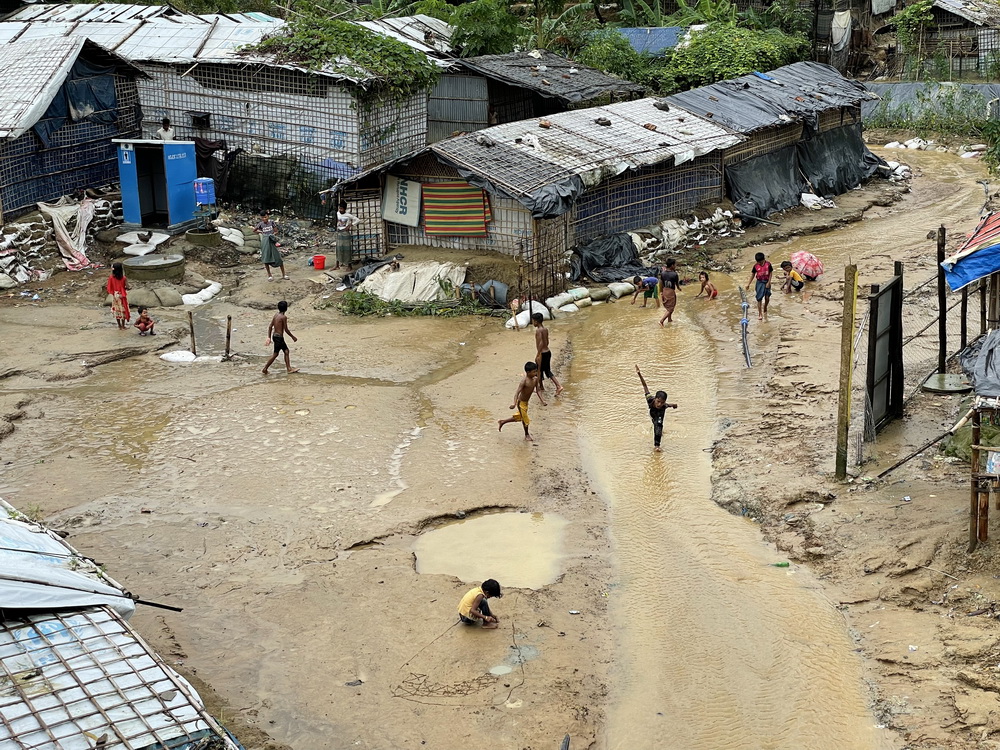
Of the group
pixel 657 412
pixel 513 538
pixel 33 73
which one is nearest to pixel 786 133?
pixel 657 412

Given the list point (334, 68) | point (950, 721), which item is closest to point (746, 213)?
point (334, 68)

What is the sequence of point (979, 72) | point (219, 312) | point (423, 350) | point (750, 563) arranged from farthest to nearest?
point (979, 72) < point (219, 312) < point (423, 350) < point (750, 563)

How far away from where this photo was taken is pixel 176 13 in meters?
27.3

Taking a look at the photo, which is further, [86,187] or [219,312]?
[86,187]

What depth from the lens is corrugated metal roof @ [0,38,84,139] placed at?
21125 millimetres

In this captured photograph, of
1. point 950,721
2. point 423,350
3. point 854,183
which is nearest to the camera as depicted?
point 950,721

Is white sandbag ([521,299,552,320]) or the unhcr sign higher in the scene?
the unhcr sign

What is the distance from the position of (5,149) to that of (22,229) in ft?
5.47

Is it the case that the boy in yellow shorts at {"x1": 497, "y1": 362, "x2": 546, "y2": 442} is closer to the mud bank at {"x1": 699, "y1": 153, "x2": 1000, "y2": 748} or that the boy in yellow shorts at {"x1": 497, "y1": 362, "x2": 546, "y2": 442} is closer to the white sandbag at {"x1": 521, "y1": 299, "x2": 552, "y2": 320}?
the mud bank at {"x1": 699, "y1": 153, "x2": 1000, "y2": 748}

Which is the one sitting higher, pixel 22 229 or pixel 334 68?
pixel 334 68

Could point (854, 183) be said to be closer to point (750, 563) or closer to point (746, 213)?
point (746, 213)

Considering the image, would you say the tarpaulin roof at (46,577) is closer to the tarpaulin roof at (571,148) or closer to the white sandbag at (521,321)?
the white sandbag at (521,321)

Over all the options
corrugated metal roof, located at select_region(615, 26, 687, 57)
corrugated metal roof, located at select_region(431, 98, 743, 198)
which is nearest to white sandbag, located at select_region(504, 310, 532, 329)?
corrugated metal roof, located at select_region(431, 98, 743, 198)

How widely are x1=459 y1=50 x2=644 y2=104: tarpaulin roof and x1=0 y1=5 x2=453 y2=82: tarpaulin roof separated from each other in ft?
3.73
